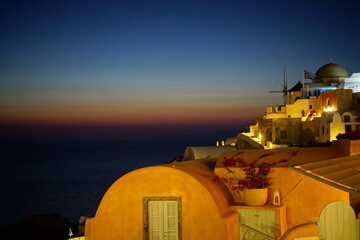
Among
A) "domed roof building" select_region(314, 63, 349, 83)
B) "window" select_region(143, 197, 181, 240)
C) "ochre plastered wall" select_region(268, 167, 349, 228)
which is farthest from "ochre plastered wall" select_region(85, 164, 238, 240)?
"domed roof building" select_region(314, 63, 349, 83)

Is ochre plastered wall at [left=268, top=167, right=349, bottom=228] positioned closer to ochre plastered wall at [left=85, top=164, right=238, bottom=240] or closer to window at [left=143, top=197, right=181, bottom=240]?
ochre plastered wall at [left=85, top=164, right=238, bottom=240]

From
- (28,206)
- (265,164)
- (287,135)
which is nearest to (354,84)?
(287,135)

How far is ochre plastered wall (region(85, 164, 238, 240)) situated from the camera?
1102 cm

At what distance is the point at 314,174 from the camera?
394 inches

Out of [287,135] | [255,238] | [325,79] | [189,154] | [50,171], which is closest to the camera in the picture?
[255,238]

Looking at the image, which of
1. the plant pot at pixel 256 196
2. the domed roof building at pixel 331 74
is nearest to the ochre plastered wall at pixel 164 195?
the plant pot at pixel 256 196

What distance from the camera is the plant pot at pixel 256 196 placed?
→ 11.5 metres

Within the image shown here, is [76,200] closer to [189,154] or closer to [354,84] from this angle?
[354,84]

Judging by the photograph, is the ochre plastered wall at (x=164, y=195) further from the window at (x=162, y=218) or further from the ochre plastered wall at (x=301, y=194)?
the ochre plastered wall at (x=301, y=194)

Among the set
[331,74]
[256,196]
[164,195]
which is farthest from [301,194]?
[331,74]

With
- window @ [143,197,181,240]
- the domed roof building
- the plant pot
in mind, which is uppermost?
the domed roof building

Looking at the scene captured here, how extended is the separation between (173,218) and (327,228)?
4.23 m

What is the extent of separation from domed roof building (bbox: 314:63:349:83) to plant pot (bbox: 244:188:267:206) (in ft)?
132

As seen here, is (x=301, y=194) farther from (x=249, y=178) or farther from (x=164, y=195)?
(x=164, y=195)
